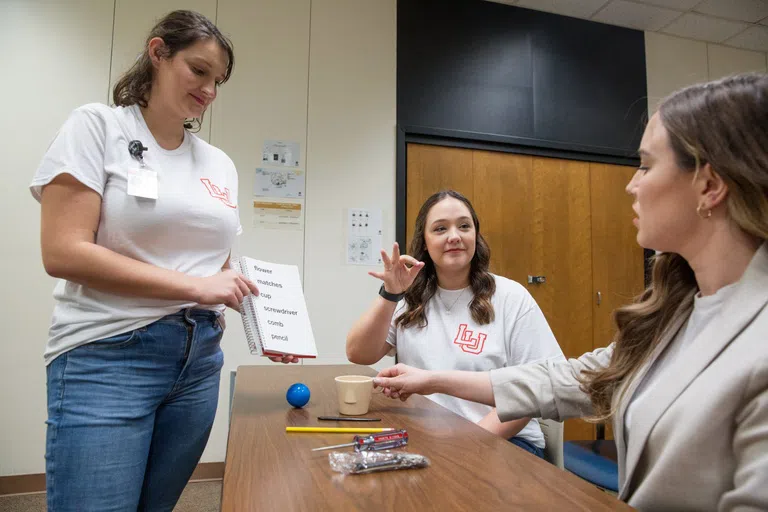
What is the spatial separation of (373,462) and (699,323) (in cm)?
61

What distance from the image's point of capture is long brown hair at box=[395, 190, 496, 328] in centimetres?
157

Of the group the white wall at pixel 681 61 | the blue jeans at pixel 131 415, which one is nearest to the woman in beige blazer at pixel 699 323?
the blue jeans at pixel 131 415

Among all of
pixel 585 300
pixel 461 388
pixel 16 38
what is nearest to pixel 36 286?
pixel 16 38

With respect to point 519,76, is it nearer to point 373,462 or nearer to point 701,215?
point 701,215

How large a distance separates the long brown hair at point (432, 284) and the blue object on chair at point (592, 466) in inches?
31.2

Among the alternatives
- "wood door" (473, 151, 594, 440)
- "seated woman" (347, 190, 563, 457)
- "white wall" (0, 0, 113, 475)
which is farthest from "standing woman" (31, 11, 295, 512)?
"wood door" (473, 151, 594, 440)

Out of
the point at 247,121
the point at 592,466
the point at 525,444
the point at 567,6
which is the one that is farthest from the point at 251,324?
the point at 567,6

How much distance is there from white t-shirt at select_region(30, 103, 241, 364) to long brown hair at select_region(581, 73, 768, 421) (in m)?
0.94

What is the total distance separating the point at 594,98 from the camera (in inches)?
153

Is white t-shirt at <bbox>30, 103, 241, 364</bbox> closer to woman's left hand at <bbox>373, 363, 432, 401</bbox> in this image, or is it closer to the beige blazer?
woman's left hand at <bbox>373, 363, 432, 401</bbox>

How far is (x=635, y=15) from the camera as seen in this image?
3826mm

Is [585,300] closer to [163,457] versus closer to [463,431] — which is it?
[463,431]

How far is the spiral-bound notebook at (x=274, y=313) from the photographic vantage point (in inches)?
44.7

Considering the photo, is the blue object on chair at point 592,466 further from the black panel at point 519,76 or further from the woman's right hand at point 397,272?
the black panel at point 519,76
